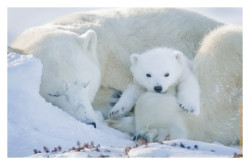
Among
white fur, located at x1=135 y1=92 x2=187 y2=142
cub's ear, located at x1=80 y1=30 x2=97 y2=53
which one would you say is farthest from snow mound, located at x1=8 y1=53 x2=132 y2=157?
cub's ear, located at x1=80 y1=30 x2=97 y2=53

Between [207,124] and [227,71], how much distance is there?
678 mm

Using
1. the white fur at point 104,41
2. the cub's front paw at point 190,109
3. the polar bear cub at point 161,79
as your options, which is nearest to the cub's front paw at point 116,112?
the polar bear cub at point 161,79

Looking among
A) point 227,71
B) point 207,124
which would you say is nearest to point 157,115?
point 207,124

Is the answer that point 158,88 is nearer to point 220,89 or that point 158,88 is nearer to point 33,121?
point 220,89

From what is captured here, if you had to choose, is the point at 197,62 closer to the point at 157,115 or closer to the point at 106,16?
the point at 157,115

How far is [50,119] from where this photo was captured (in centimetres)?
451

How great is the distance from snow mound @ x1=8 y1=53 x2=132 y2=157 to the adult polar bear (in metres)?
0.21

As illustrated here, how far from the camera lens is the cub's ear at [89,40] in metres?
5.49

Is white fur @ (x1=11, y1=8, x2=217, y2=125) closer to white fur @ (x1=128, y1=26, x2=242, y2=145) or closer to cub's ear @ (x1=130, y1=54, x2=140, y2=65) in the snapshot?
cub's ear @ (x1=130, y1=54, x2=140, y2=65)

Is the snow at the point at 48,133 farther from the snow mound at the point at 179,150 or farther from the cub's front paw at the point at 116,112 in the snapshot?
the cub's front paw at the point at 116,112

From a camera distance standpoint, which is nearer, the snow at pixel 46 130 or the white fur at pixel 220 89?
the snow at pixel 46 130

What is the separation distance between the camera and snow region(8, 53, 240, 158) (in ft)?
12.0

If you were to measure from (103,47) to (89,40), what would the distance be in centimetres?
41

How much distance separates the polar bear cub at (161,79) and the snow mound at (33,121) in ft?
2.30
